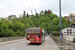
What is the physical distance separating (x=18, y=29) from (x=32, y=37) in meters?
74.9

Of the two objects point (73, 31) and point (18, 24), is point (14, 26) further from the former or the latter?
point (73, 31)

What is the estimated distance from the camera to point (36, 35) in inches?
859

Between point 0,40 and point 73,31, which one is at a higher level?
point 73,31

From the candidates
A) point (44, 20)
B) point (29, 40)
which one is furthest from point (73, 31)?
point (44, 20)

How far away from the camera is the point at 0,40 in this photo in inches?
1131

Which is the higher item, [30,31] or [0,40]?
[30,31]

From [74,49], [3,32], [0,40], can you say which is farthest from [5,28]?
[74,49]

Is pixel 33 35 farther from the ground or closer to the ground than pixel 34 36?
farther from the ground

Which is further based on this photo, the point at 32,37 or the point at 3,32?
the point at 3,32

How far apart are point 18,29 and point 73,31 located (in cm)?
7489

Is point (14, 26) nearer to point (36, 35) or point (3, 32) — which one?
point (3, 32)

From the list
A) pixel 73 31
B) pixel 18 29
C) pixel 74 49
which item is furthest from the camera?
pixel 18 29

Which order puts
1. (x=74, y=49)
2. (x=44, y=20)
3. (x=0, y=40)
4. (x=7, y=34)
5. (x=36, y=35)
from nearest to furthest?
(x=74, y=49) < (x=36, y=35) < (x=0, y=40) < (x=7, y=34) < (x=44, y=20)

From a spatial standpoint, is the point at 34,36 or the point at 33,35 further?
the point at 33,35
